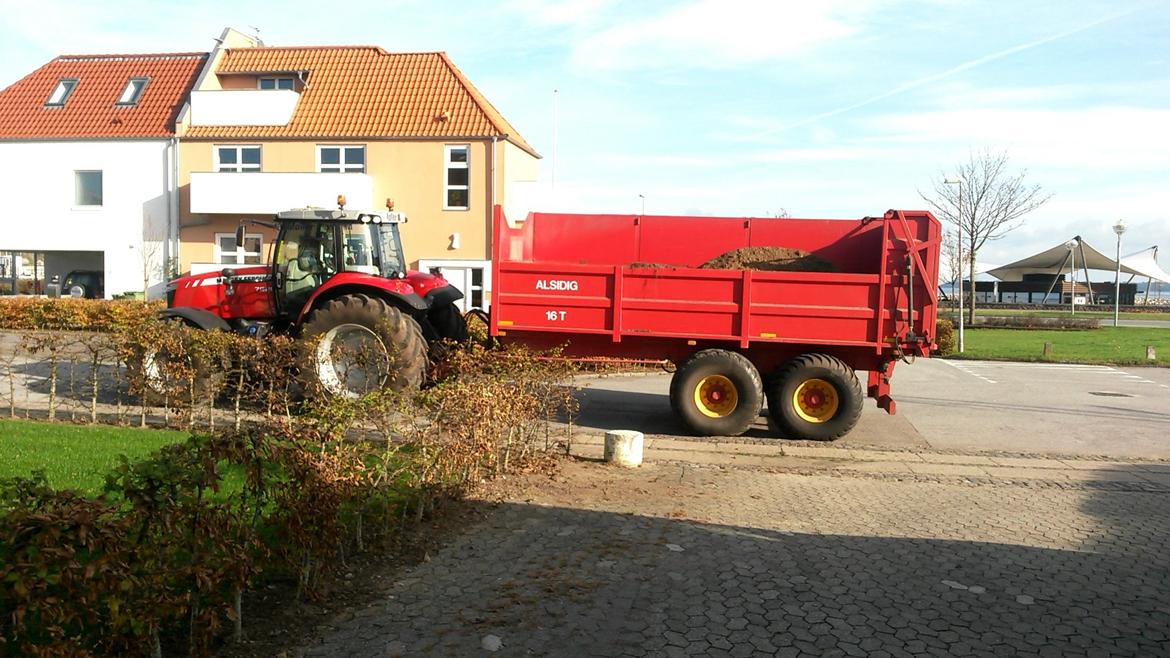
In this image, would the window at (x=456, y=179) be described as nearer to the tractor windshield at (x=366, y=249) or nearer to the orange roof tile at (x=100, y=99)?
the orange roof tile at (x=100, y=99)

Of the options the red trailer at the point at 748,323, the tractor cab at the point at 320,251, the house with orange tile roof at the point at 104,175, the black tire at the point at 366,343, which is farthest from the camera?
the house with orange tile roof at the point at 104,175

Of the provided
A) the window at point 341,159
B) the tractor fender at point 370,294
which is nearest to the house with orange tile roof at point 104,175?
the window at point 341,159

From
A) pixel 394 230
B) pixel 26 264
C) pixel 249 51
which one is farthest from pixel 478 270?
pixel 26 264

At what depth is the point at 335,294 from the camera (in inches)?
476

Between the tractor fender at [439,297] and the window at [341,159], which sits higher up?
the window at [341,159]

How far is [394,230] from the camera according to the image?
13016 mm

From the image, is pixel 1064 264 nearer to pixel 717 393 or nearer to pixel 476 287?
pixel 476 287

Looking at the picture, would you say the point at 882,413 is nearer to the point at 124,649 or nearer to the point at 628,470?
the point at 628,470

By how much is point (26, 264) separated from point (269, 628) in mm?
54404

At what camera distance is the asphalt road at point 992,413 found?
38.5 feet

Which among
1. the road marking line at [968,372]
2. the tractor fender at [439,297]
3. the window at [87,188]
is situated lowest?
the road marking line at [968,372]

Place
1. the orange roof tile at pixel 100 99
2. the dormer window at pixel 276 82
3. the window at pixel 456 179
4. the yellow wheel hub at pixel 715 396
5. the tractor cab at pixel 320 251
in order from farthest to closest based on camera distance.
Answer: the dormer window at pixel 276 82 → the orange roof tile at pixel 100 99 → the window at pixel 456 179 → the tractor cab at pixel 320 251 → the yellow wheel hub at pixel 715 396

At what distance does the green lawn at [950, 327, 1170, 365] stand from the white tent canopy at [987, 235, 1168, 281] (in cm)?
2079

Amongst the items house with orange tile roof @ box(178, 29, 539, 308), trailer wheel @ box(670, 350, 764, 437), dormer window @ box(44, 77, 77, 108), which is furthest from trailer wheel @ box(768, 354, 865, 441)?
dormer window @ box(44, 77, 77, 108)
